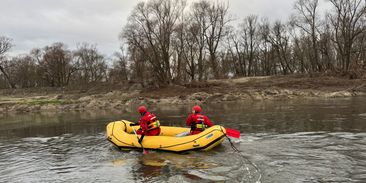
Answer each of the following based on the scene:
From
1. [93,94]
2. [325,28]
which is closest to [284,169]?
[93,94]

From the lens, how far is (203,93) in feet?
119

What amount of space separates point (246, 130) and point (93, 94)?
29852 mm

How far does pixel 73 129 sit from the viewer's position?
61.9 feet

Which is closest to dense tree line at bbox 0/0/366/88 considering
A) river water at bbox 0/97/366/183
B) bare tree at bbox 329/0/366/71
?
bare tree at bbox 329/0/366/71

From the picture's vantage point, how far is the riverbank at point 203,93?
33875 mm

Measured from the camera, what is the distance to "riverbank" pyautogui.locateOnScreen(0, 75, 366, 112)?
3388cm

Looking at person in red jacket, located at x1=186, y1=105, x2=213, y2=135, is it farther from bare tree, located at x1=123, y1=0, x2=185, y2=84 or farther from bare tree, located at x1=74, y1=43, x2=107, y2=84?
bare tree, located at x1=74, y1=43, x2=107, y2=84

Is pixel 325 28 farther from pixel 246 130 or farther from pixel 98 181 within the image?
pixel 98 181

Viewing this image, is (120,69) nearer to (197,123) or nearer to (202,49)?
(202,49)

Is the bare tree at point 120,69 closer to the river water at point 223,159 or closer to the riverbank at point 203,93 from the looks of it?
the riverbank at point 203,93

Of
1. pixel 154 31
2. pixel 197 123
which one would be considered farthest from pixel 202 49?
pixel 197 123

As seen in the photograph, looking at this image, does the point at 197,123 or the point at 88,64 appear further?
the point at 88,64

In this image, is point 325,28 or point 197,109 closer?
point 197,109

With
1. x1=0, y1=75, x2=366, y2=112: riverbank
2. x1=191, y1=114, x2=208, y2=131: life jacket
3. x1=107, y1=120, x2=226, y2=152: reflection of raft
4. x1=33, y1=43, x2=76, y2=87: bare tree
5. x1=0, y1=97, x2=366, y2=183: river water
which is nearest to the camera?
x1=0, y1=97, x2=366, y2=183: river water
